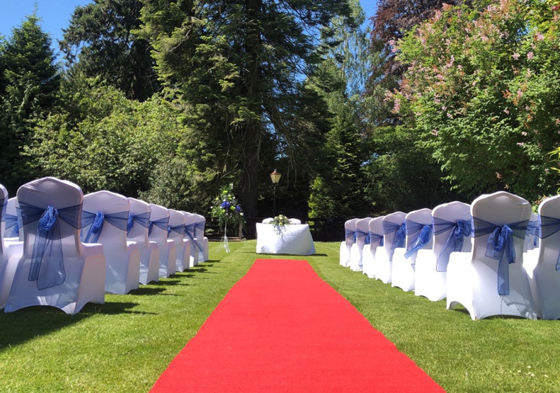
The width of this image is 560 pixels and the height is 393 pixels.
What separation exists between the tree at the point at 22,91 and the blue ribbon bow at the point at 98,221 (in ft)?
85.7

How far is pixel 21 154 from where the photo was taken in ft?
103

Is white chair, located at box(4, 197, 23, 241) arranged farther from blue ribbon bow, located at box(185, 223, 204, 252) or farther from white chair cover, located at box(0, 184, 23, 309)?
blue ribbon bow, located at box(185, 223, 204, 252)

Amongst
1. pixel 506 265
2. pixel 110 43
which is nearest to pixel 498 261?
pixel 506 265

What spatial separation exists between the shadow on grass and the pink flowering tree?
13.6 metres

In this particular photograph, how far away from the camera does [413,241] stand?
905cm

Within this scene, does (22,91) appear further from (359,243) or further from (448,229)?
(448,229)

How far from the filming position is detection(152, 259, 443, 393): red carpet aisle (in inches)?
145

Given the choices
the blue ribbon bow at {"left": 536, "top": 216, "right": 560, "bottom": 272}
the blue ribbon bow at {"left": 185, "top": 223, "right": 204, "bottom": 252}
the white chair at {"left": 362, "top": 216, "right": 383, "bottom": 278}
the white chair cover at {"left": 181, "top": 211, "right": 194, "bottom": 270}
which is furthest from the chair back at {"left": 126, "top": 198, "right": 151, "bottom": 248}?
the blue ribbon bow at {"left": 536, "top": 216, "right": 560, "bottom": 272}

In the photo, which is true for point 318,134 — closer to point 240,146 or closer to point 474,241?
point 240,146

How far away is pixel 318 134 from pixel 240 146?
417cm

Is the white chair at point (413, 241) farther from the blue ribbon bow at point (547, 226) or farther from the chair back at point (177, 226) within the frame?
the chair back at point (177, 226)

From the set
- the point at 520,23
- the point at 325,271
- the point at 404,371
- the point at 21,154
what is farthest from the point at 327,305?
the point at 21,154

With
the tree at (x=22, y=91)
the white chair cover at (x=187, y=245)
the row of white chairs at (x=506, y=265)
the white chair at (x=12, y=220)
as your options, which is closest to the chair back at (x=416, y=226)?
the row of white chairs at (x=506, y=265)

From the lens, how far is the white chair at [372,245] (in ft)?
37.4
